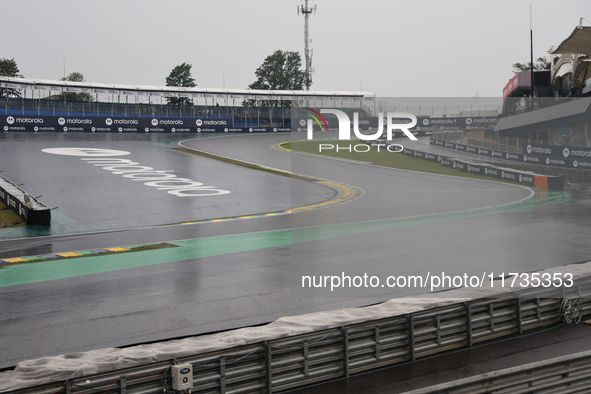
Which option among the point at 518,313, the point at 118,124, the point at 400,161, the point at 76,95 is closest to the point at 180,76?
the point at 76,95

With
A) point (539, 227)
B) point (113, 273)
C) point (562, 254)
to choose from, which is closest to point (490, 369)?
point (562, 254)

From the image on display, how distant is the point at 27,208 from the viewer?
1934 centimetres

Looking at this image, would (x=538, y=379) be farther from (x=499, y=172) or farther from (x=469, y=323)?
(x=499, y=172)

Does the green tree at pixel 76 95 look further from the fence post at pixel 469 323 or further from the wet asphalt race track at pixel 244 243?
the fence post at pixel 469 323

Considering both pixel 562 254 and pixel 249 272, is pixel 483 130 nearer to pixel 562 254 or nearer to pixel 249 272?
pixel 562 254

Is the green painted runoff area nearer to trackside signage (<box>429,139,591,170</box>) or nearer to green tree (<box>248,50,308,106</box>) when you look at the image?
trackside signage (<box>429,139,591,170</box>)

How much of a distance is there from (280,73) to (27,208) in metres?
87.4

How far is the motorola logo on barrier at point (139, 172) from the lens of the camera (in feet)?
87.3

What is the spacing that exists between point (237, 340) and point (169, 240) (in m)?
10.5

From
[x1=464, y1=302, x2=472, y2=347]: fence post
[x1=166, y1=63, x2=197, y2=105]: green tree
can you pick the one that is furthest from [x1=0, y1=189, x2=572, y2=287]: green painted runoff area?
[x1=166, y1=63, x2=197, y2=105]: green tree

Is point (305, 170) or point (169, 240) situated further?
point (305, 170)

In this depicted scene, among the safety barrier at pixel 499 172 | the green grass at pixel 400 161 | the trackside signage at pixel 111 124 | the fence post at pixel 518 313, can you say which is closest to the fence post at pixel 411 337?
the fence post at pixel 518 313

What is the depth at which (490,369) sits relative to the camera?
708cm

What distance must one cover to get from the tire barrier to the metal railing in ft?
50.9
